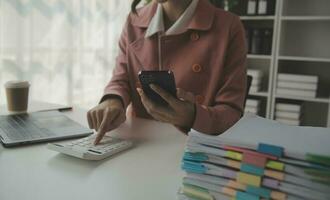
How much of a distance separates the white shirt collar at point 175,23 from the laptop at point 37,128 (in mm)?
400

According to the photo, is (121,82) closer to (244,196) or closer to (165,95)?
(165,95)

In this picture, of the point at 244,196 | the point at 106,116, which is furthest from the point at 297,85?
the point at 244,196

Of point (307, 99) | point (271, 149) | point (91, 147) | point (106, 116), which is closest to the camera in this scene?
point (271, 149)

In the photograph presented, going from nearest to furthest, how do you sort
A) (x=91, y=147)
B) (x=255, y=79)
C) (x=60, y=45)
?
(x=91, y=147), (x=60, y=45), (x=255, y=79)

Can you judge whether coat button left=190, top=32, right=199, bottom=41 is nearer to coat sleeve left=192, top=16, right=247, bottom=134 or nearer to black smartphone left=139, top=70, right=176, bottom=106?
coat sleeve left=192, top=16, right=247, bottom=134

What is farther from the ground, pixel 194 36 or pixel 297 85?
pixel 194 36

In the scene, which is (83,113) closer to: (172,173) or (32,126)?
(32,126)

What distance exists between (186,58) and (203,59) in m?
0.06

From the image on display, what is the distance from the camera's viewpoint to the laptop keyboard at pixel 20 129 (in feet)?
2.78

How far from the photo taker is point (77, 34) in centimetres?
207

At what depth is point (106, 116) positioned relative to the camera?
89 cm

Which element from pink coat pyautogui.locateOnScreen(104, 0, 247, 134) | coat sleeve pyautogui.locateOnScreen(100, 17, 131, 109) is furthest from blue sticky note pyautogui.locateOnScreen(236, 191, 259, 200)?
coat sleeve pyautogui.locateOnScreen(100, 17, 131, 109)

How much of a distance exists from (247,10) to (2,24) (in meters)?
1.73

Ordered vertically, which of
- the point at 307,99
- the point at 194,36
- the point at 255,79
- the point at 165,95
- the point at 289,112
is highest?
the point at 194,36
